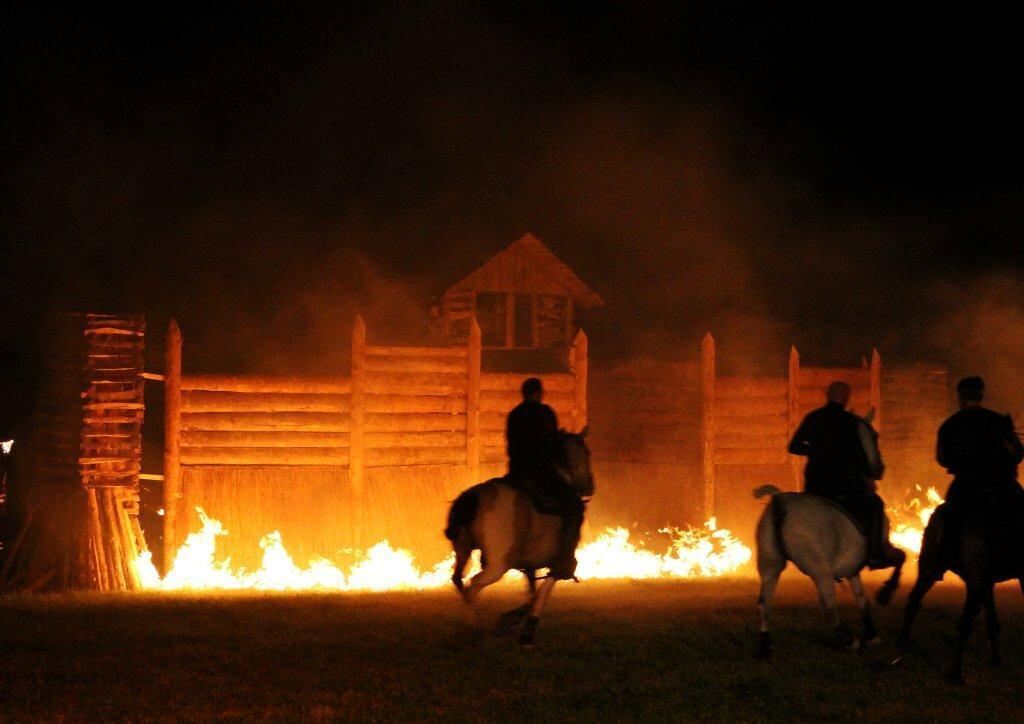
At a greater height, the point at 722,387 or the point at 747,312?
the point at 747,312

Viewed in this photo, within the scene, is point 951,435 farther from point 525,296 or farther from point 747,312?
point 747,312

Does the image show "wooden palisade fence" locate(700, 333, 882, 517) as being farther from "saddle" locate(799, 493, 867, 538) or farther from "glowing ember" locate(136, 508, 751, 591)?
"saddle" locate(799, 493, 867, 538)

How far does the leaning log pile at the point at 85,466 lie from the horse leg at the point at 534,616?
20.1ft

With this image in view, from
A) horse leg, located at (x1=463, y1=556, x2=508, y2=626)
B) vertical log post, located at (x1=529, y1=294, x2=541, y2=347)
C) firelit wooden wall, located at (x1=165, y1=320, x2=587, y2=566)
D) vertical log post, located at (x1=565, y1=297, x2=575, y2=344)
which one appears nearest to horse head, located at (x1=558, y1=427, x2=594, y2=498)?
horse leg, located at (x1=463, y1=556, x2=508, y2=626)

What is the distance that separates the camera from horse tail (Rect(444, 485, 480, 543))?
1057 centimetres

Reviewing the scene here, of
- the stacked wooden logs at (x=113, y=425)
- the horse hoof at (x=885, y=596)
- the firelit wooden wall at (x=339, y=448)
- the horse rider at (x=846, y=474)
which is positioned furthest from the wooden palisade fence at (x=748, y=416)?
the stacked wooden logs at (x=113, y=425)

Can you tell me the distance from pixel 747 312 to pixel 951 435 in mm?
20576

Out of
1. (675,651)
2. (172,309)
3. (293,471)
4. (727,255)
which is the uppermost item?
(727,255)

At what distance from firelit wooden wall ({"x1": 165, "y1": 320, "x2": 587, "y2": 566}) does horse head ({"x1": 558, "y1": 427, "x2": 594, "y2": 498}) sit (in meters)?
5.51

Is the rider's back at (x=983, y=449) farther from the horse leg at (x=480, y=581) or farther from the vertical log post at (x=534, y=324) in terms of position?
the vertical log post at (x=534, y=324)

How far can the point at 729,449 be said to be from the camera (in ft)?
60.8

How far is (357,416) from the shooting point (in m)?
15.9

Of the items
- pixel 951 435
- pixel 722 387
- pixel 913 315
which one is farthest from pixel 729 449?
pixel 913 315

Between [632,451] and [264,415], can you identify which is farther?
[632,451]
